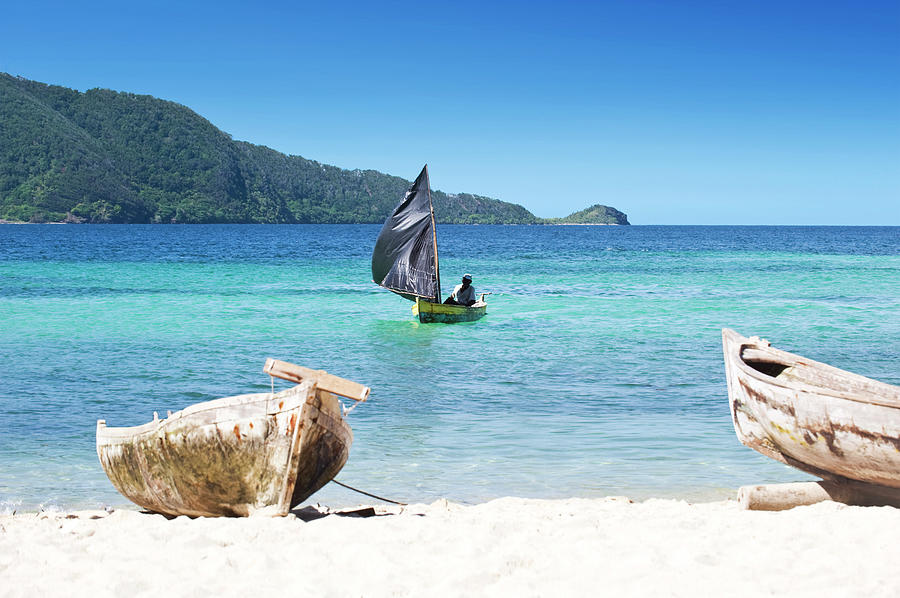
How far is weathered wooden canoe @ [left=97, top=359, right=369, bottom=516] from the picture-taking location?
18.8 feet

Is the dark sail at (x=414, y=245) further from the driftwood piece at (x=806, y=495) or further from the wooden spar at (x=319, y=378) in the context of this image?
the wooden spar at (x=319, y=378)

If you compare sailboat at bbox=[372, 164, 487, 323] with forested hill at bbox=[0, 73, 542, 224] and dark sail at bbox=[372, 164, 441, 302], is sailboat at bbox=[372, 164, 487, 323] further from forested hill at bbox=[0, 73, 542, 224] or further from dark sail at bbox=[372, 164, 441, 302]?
forested hill at bbox=[0, 73, 542, 224]

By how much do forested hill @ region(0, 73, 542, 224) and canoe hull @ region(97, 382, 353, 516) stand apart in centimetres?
13863

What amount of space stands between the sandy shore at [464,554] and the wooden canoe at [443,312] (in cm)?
1498

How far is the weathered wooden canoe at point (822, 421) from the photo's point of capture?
227 inches

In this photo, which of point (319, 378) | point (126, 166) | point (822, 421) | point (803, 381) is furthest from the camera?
point (126, 166)

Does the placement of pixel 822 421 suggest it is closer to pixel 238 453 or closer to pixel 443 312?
pixel 238 453

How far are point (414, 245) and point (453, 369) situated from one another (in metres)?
8.20

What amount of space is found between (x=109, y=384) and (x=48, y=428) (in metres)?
2.89

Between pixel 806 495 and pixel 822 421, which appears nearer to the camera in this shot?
pixel 822 421

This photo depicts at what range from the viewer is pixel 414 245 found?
74.1ft

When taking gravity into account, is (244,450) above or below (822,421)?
below

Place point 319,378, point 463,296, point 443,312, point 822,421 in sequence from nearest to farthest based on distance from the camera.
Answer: point 319,378 < point 822,421 < point 443,312 < point 463,296

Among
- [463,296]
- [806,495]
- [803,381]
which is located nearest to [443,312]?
[463,296]
